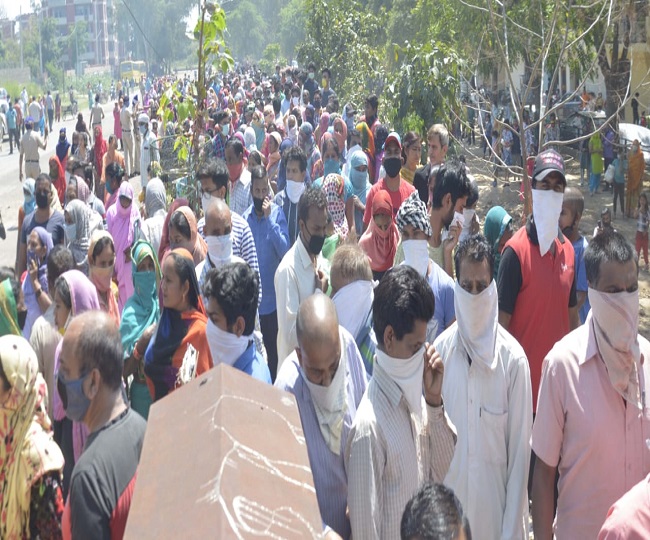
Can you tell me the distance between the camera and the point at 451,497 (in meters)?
2.54

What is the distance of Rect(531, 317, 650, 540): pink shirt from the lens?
341cm

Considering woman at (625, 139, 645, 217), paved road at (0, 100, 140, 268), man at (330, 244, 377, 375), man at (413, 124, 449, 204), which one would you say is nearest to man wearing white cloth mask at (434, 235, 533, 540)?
man at (330, 244, 377, 375)

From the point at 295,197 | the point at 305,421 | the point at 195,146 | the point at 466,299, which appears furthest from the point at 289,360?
the point at 195,146

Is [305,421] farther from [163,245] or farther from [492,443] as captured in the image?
[163,245]

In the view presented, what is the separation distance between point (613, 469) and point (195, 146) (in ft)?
24.9

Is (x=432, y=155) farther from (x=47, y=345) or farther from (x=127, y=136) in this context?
(x=127, y=136)

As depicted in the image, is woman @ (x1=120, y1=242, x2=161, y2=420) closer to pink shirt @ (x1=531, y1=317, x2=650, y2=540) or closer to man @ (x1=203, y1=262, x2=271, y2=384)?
man @ (x1=203, y1=262, x2=271, y2=384)

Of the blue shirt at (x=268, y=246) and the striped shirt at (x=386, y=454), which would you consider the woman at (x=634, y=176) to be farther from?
the striped shirt at (x=386, y=454)

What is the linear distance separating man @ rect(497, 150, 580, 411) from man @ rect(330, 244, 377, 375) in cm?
65

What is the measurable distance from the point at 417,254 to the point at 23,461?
2.34 metres

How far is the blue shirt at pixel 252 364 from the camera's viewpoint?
4.17 meters

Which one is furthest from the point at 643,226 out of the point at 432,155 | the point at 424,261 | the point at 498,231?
the point at 424,261

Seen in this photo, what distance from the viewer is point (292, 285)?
5.45 meters

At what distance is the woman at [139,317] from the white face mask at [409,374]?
195 cm
